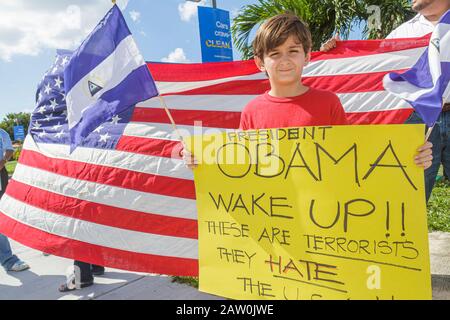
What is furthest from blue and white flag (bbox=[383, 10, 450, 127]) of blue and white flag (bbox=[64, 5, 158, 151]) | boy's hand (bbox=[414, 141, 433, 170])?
blue and white flag (bbox=[64, 5, 158, 151])

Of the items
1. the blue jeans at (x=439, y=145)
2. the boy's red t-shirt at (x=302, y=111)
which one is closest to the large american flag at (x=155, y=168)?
the blue jeans at (x=439, y=145)

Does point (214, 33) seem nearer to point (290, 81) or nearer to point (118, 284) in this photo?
point (118, 284)

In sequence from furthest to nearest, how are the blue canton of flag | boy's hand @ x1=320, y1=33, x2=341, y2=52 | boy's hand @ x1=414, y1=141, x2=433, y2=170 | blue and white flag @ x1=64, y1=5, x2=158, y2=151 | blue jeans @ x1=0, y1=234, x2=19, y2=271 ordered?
blue jeans @ x1=0, y1=234, x2=19, y2=271 → the blue canton of flag → boy's hand @ x1=320, y1=33, x2=341, y2=52 → blue and white flag @ x1=64, y1=5, x2=158, y2=151 → boy's hand @ x1=414, y1=141, x2=433, y2=170

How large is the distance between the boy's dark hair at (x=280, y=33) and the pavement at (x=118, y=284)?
1865mm

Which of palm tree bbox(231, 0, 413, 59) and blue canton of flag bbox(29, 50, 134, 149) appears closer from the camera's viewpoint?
blue canton of flag bbox(29, 50, 134, 149)

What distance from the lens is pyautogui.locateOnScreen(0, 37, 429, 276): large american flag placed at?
8.19ft

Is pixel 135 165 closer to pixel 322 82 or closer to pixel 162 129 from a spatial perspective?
pixel 162 129

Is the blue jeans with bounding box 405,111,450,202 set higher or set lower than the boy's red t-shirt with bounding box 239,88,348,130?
lower

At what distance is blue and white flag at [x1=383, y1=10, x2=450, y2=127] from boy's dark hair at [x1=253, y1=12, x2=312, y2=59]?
42 centimetres

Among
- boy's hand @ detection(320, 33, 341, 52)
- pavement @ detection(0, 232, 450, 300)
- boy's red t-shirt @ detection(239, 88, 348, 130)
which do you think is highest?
boy's hand @ detection(320, 33, 341, 52)

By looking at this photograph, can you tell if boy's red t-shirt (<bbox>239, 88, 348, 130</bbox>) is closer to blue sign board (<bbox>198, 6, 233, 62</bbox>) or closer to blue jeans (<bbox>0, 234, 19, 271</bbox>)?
blue jeans (<bbox>0, 234, 19, 271</bbox>)

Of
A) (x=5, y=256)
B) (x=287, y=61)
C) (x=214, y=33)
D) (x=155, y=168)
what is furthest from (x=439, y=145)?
(x=5, y=256)

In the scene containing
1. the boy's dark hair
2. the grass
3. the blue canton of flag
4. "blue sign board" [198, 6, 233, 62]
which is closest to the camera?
the boy's dark hair
